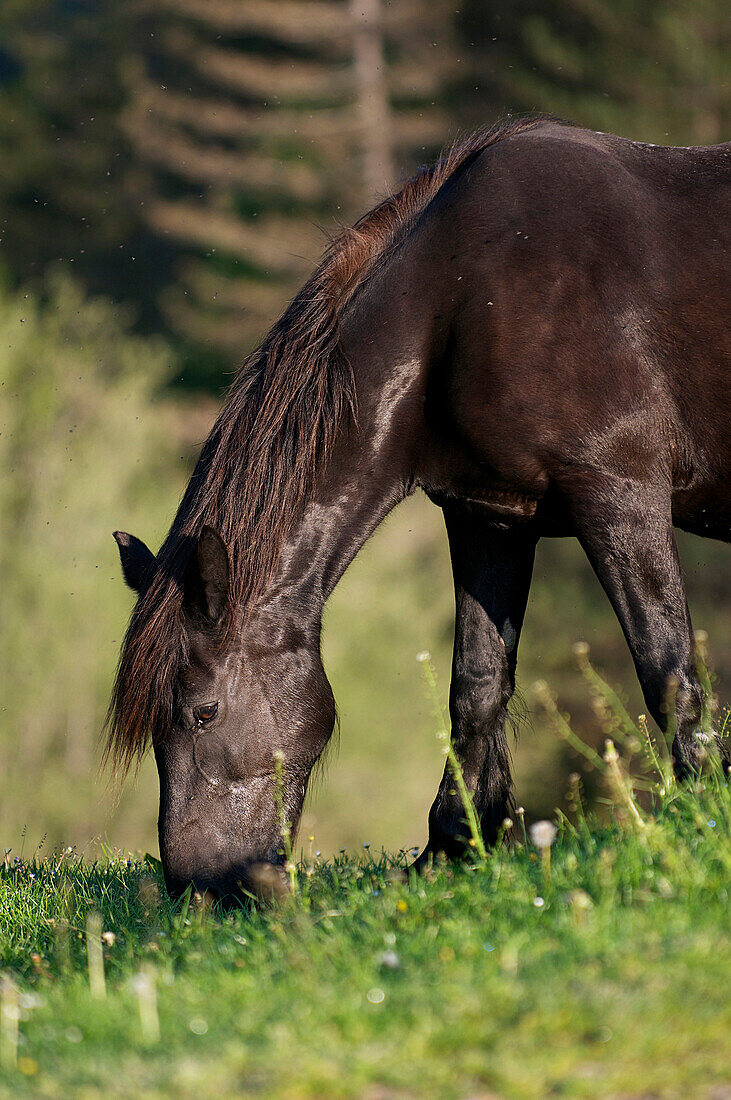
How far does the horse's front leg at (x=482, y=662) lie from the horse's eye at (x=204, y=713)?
121cm

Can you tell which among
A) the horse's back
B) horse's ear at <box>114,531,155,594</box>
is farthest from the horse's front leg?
horse's ear at <box>114,531,155,594</box>

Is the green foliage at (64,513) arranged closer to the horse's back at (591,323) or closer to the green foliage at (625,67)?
the green foliage at (625,67)

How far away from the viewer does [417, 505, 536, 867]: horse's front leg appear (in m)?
5.13

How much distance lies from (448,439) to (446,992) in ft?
8.46

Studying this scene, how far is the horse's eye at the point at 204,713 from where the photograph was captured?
440 centimetres

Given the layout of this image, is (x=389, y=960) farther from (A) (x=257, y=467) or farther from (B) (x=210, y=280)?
(B) (x=210, y=280)

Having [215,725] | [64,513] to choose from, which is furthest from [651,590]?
[64,513]

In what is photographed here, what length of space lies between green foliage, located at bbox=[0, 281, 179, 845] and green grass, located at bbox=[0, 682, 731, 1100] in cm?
1803

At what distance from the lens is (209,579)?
169 inches

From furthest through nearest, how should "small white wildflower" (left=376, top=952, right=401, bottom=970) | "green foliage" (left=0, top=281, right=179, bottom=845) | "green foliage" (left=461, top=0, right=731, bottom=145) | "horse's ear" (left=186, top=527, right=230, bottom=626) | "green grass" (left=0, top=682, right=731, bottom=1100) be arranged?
"green foliage" (left=0, top=281, right=179, bottom=845) → "green foliage" (left=461, top=0, right=731, bottom=145) → "horse's ear" (left=186, top=527, right=230, bottom=626) → "small white wildflower" (left=376, top=952, right=401, bottom=970) → "green grass" (left=0, top=682, right=731, bottom=1100)

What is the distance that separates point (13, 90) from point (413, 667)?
1441 centimetres

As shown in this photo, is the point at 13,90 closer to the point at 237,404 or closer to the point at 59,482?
the point at 59,482

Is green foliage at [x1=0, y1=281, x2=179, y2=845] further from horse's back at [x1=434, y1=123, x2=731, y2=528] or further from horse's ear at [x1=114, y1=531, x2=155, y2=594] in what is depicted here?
horse's back at [x1=434, y1=123, x2=731, y2=528]

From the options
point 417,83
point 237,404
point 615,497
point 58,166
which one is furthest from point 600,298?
point 58,166
